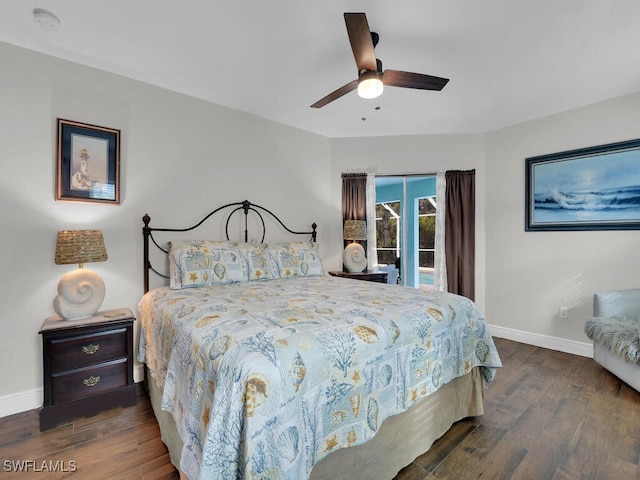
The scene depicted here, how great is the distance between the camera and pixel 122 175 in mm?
2568

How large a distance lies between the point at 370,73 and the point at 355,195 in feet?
7.63

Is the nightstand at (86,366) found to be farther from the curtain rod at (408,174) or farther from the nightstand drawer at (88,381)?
the curtain rod at (408,174)

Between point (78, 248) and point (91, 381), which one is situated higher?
point (78, 248)

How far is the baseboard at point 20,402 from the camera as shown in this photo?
2084 mm

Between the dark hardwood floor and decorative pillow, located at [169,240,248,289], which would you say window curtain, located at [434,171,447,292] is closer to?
the dark hardwood floor

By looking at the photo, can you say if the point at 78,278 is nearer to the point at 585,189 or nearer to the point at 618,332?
the point at 618,332

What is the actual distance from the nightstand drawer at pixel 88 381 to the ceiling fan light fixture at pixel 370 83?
2501 mm

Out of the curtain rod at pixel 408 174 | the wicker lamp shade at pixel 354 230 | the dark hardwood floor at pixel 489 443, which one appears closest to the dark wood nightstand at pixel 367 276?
the wicker lamp shade at pixel 354 230

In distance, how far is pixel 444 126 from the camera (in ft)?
12.2

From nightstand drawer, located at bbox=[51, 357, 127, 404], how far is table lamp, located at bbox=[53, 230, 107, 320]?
38 centimetres

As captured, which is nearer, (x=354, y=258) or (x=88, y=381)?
(x=88, y=381)

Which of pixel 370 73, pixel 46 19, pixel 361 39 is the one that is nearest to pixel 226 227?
pixel 46 19

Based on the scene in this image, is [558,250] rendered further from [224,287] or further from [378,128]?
[224,287]

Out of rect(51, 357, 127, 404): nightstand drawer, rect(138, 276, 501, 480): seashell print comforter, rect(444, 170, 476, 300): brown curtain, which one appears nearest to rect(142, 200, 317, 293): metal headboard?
rect(51, 357, 127, 404): nightstand drawer
